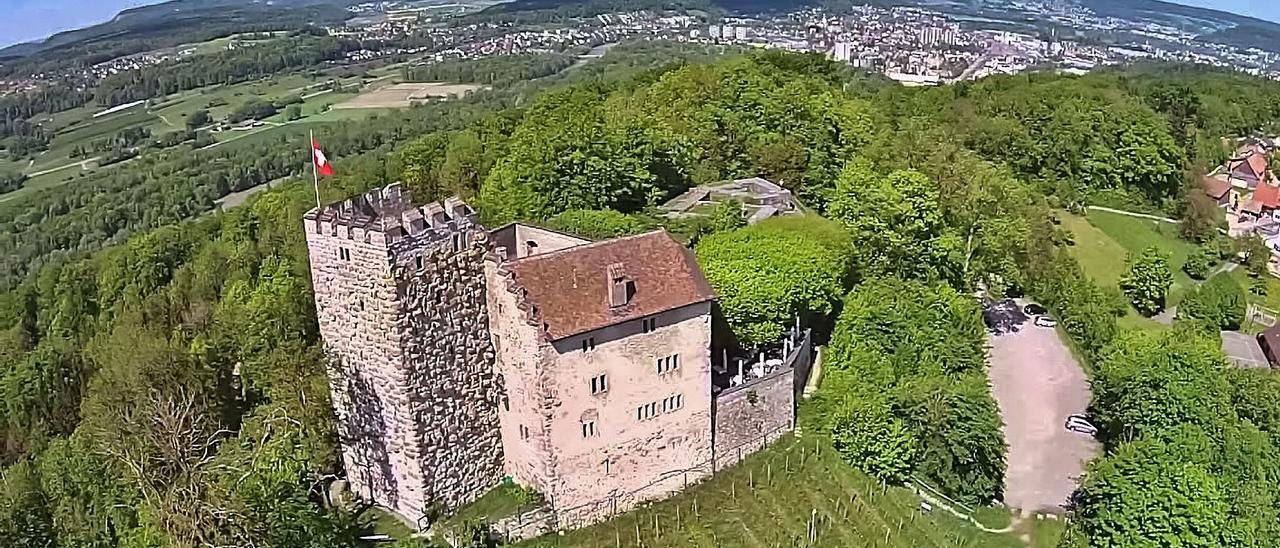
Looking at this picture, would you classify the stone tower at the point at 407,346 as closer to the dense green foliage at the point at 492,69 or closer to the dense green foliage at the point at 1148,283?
the dense green foliage at the point at 1148,283

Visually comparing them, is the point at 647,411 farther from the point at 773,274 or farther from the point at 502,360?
the point at 773,274

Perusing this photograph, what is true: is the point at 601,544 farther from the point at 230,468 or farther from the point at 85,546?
the point at 85,546

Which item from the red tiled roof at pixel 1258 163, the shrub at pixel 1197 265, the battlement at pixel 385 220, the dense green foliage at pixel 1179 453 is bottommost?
the shrub at pixel 1197 265

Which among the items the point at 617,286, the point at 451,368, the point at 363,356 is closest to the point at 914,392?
the point at 617,286

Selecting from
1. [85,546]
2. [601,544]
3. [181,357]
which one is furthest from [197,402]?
[601,544]

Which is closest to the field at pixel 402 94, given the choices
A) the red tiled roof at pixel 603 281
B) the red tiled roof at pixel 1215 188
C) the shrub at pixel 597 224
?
the red tiled roof at pixel 1215 188

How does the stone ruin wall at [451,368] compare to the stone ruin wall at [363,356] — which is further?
the stone ruin wall at [451,368]
